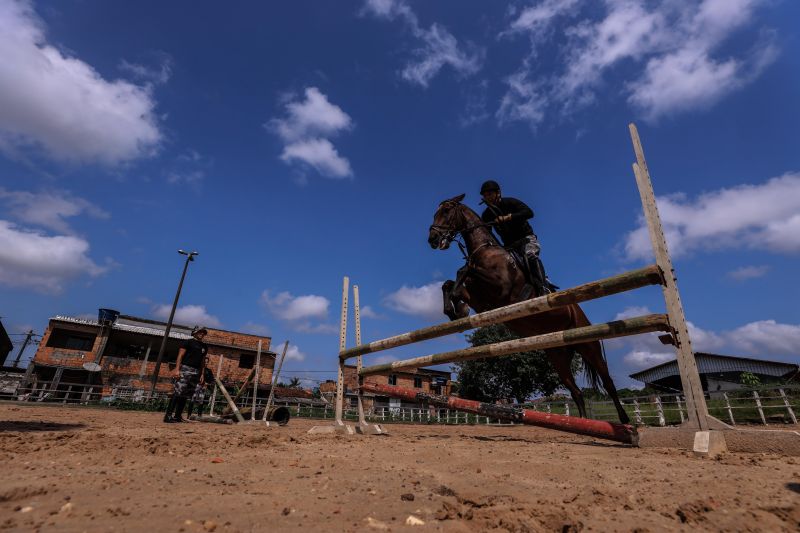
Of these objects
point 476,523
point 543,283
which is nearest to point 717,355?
point 543,283

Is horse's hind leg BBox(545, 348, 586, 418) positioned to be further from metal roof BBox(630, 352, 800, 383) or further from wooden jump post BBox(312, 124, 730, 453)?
metal roof BBox(630, 352, 800, 383)

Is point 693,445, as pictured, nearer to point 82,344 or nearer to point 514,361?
point 514,361

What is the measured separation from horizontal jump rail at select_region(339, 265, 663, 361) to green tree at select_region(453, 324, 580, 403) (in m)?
26.8

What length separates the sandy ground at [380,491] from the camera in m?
1.49

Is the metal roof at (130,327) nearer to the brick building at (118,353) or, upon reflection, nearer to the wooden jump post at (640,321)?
the brick building at (118,353)

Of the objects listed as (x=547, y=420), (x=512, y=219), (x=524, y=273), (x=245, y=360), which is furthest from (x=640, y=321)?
(x=245, y=360)

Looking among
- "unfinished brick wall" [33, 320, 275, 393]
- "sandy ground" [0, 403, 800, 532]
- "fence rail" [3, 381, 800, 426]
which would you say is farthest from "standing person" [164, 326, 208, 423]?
"unfinished brick wall" [33, 320, 275, 393]

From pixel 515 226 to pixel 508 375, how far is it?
2851 cm

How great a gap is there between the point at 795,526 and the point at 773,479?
736 mm

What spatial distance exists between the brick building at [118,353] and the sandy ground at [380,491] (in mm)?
24527

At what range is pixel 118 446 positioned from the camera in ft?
9.80

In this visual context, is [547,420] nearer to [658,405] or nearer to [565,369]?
[565,369]

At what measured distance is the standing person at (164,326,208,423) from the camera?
24.4 feet

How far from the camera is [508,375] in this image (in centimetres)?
3181
